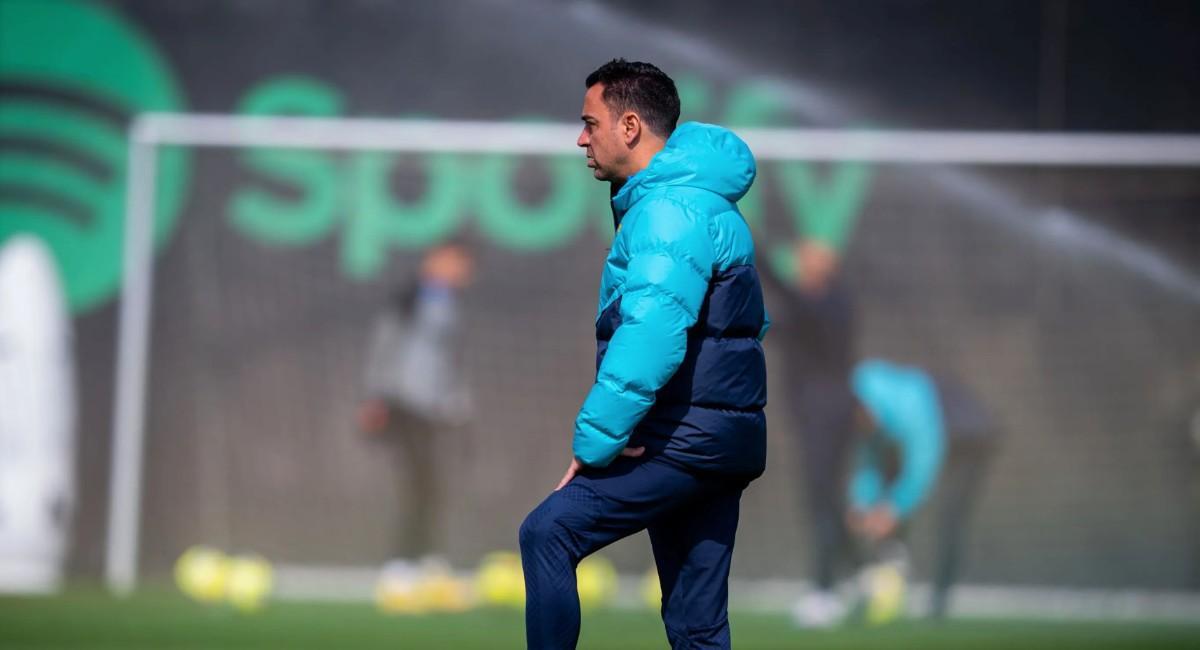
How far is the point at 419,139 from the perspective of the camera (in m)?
9.38

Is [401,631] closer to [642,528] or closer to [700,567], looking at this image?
[700,567]

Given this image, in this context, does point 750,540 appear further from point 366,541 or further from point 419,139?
point 419,139

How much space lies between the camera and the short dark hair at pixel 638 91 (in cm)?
377

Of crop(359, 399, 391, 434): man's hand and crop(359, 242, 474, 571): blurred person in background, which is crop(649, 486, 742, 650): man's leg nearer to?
crop(359, 242, 474, 571): blurred person in background

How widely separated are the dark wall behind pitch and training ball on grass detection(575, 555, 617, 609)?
12 cm

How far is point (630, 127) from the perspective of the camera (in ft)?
12.4

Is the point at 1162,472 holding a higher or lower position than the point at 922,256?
lower

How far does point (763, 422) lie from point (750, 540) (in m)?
5.49

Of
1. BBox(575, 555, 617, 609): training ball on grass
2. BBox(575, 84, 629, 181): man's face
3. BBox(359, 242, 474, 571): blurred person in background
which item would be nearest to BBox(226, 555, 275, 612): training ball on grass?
BBox(359, 242, 474, 571): blurred person in background

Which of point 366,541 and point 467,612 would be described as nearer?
point 467,612

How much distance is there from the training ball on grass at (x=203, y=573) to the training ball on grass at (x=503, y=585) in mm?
1372

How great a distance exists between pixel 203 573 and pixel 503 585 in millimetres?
1602

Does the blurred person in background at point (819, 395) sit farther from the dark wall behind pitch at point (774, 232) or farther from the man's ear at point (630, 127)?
the man's ear at point (630, 127)

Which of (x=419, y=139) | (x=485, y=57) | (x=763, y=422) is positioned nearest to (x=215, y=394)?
(x=419, y=139)
